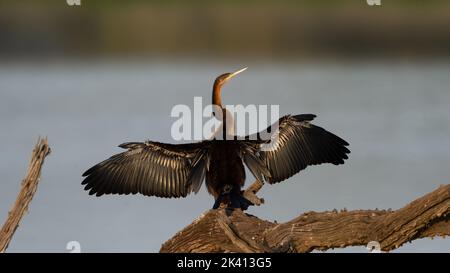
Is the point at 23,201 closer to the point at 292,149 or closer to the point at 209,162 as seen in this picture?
the point at 209,162

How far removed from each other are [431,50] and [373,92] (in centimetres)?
143

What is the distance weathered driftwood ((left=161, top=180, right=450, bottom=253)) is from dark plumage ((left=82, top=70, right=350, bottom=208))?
0.41m

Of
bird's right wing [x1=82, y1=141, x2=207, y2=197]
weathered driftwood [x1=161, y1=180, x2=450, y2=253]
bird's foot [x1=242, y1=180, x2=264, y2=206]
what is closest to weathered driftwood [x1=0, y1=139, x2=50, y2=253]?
weathered driftwood [x1=161, y1=180, x2=450, y2=253]

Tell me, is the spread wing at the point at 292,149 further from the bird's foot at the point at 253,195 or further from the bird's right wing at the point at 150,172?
the bird's right wing at the point at 150,172

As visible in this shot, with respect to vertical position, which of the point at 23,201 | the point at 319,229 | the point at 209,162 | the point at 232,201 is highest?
the point at 209,162

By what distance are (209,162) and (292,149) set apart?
0.42 meters

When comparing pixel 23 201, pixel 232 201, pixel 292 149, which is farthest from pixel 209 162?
pixel 23 201

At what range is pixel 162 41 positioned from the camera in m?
11.0

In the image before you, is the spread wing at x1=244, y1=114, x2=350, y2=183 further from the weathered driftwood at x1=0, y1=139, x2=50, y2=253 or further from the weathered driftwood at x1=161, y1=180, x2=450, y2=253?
the weathered driftwood at x1=0, y1=139, x2=50, y2=253

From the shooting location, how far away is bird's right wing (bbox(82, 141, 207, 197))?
16.1 ft

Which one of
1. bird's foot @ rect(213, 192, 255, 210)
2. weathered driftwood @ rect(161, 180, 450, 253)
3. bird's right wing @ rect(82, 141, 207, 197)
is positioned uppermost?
bird's right wing @ rect(82, 141, 207, 197)

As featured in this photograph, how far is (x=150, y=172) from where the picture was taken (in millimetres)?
4922
